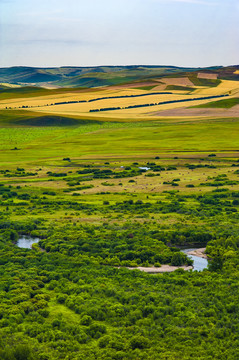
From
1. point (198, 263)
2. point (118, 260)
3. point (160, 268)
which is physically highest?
point (118, 260)

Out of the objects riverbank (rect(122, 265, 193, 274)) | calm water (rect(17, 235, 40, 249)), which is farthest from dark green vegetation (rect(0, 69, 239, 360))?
calm water (rect(17, 235, 40, 249))

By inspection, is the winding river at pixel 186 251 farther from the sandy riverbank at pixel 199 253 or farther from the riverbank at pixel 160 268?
the sandy riverbank at pixel 199 253

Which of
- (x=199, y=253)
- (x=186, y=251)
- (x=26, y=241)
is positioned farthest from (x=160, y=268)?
(x=26, y=241)

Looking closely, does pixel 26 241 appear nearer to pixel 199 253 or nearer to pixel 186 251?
pixel 186 251

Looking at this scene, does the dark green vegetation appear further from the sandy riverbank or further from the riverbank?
the sandy riverbank

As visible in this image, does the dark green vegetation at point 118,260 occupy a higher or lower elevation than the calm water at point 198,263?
higher

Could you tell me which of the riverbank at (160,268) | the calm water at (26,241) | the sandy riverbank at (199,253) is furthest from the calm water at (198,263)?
the calm water at (26,241)
